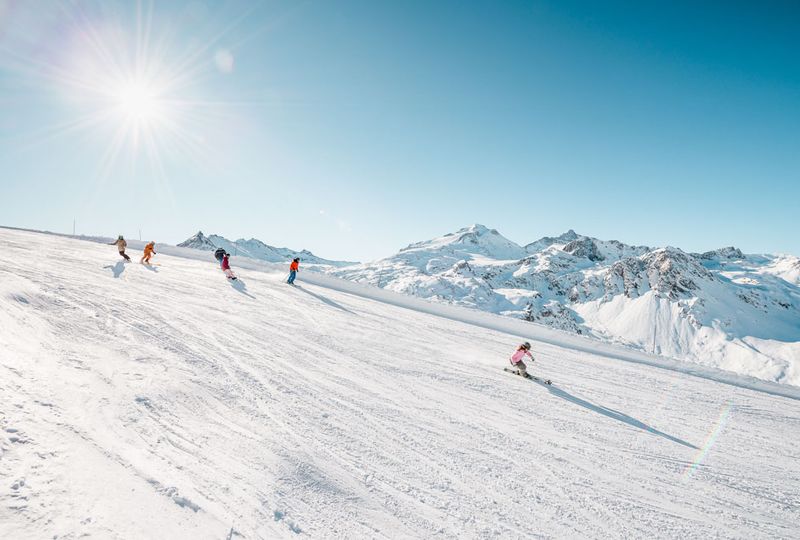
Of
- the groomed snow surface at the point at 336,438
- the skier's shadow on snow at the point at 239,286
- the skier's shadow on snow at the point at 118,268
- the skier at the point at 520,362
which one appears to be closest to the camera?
the groomed snow surface at the point at 336,438

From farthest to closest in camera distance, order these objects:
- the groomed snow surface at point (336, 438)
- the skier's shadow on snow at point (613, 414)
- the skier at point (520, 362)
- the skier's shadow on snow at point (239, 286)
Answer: the skier's shadow on snow at point (239, 286) → the skier at point (520, 362) → the skier's shadow on snow at point (613, 414) → the groomed snow surface at point (336, 438)

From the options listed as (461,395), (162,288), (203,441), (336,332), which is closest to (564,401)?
(461,395)

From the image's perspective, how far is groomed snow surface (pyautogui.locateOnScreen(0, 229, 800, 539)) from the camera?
4309 millimetres

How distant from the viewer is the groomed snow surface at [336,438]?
170 inches

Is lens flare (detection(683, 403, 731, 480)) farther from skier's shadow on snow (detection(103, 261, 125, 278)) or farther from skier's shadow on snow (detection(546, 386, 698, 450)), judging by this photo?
skier's shadow on snow (detection(103, 261, 125, 278))

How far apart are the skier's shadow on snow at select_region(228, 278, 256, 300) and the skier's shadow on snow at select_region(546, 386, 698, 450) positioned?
12.2 m

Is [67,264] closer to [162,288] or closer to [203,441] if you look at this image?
[162,288]

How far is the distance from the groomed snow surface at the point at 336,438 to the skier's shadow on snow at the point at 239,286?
4.43m

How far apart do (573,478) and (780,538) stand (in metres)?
2.93

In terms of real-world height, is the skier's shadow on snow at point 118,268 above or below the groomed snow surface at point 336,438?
above

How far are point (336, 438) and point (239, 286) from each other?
43.6 ft

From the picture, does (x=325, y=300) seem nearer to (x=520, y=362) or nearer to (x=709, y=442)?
(x=520, y=362)

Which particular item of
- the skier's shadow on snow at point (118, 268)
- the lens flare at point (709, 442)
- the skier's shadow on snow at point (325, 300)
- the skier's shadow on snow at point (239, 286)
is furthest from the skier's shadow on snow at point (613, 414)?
the skier's shadow on snow at point (118, 268)

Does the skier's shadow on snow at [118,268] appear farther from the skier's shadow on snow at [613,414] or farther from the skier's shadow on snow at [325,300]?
the skier's shadow on snow at [613,414]
